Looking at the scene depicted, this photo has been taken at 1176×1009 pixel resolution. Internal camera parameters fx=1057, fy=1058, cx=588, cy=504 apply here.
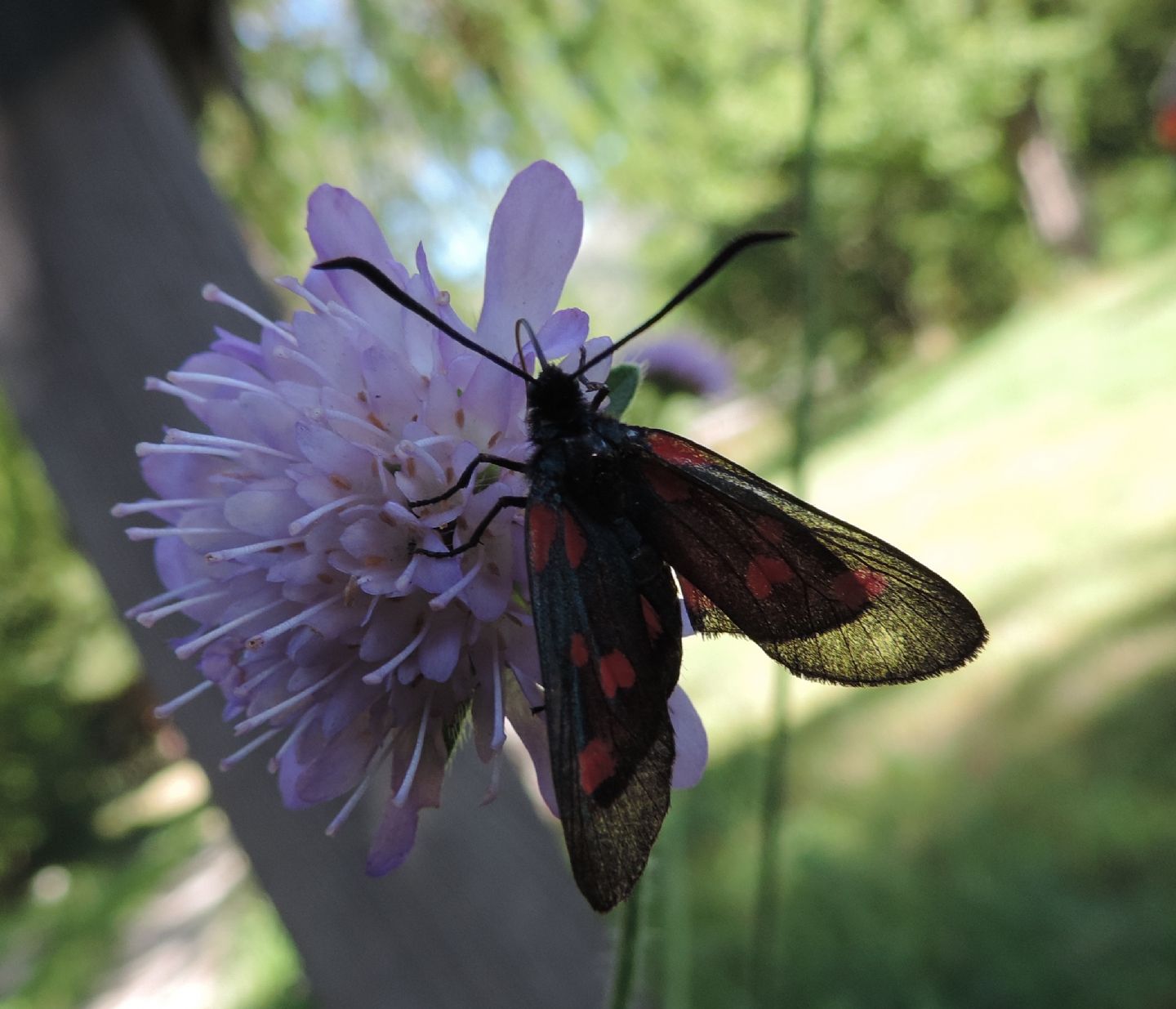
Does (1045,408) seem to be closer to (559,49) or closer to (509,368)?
(559,49)

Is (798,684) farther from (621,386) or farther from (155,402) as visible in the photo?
(621,386)

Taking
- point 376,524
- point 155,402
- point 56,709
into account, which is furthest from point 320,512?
point 56,709

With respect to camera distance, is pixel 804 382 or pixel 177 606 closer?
pixel 177 606

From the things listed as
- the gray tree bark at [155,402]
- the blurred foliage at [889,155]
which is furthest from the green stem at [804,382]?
the blurred foliage at [889,155]

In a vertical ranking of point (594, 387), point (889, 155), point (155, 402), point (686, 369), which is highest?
point (889, 155)

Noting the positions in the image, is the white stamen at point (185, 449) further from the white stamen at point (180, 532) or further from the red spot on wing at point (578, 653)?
the red spot on wing at point (578, 653)

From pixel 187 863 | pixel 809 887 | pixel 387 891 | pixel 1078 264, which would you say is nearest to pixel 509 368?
pixel 387 891
